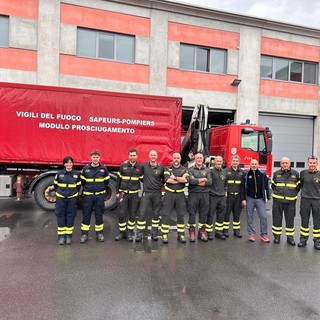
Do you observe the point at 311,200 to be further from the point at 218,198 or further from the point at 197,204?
the point at 197,204

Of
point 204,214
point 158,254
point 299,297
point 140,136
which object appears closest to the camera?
point 299,297

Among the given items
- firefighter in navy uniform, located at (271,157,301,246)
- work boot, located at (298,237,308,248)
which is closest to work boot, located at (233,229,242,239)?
firefighter in navy uniform, located at (271,157,301,246)

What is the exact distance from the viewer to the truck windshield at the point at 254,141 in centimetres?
866

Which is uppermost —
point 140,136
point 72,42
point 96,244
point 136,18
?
point 136,18

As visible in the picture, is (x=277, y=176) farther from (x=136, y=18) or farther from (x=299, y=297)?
(x=136, y=18)

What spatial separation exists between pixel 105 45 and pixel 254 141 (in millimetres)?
8834

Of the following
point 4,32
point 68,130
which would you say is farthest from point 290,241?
point 4,32

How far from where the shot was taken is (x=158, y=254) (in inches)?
191


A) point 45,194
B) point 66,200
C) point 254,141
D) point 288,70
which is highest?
point 288,70

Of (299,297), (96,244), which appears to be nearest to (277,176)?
(299,297)

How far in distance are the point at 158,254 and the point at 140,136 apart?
388 centimetres

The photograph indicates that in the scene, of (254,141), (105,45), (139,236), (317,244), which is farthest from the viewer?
(105,45)

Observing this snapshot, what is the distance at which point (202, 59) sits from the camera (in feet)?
50.2

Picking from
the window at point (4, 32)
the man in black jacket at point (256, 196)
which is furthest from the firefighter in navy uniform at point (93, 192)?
the window at point (4, 32)
